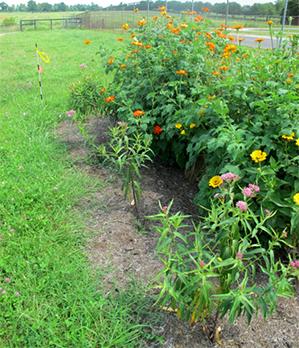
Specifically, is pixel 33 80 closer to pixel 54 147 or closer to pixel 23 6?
pixel 54 147

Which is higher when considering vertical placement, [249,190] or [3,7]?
[3,7]

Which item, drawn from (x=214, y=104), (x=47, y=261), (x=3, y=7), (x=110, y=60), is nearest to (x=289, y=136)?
(x=214, y=104)

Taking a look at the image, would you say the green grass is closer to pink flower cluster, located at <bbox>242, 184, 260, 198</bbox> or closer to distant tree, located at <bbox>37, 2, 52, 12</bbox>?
pink flower cluster, located at <bbox>242, 184, 260, 198</bbox>

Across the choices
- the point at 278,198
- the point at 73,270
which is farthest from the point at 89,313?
the point at 278,198

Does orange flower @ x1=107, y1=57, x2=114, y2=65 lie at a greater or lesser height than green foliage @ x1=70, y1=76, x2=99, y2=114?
greater

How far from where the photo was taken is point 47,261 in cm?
219

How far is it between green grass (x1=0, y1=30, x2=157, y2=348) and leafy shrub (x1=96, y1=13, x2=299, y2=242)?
74 cm

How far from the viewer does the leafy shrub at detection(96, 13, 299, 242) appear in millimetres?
2076

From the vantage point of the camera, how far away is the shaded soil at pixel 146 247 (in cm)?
177

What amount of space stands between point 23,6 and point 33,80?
69.3m

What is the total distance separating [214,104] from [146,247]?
95 centimetres

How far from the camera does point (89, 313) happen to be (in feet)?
6.03

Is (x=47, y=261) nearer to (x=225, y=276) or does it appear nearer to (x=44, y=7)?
(x=225, y=276)

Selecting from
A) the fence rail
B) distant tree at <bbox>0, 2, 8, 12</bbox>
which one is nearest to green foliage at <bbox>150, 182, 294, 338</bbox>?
the fence rail
